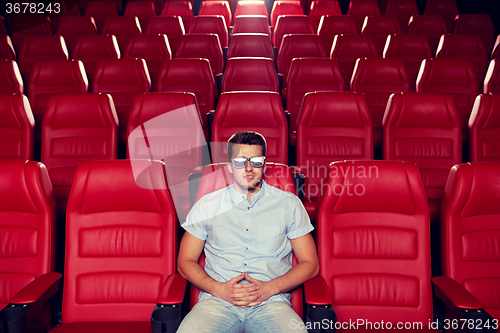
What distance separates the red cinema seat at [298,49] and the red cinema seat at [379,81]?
2.73 ft

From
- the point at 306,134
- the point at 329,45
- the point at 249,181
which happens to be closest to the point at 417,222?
the point at 249,181

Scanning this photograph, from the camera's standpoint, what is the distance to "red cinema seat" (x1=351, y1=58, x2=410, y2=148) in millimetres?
3080

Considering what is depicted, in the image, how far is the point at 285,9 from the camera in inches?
236

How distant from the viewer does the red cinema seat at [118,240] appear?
4.52 ft

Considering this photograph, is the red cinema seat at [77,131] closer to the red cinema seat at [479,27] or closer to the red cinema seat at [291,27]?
the red cinema seat at [291,27]

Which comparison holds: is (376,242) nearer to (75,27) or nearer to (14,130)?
(14,130)

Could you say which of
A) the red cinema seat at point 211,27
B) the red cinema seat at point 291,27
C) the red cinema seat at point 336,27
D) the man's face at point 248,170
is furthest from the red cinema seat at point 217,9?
the man's face at point 248,170

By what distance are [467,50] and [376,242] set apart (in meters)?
3.20

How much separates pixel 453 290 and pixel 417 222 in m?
0.26

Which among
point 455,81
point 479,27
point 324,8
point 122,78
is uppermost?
point 324,8

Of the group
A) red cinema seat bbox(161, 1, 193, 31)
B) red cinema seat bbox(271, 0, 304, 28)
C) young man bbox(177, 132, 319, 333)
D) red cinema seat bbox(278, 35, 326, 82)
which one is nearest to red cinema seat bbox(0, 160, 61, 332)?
young man bbox(177, 132, 319, 333)

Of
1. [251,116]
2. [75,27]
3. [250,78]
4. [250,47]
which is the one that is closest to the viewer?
[251,116]

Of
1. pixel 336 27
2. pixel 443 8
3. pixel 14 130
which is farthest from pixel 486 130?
pixel 443 8

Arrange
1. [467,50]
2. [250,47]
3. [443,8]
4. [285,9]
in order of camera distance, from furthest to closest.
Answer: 1. [285,9]
2. [443,8]
3. [250,47]
4. [467,50]
